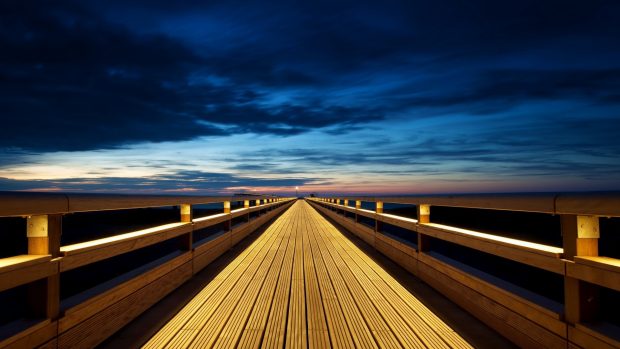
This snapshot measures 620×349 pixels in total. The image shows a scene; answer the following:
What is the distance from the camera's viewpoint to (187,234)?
4.84 meters

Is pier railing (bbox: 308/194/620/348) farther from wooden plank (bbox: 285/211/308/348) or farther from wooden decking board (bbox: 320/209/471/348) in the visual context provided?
wooden plank (bbox: 285/211/308/348)

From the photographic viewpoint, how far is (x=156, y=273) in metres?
3.74

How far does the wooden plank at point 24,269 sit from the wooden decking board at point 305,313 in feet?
3.39

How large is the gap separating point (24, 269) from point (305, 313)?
2.30 metres

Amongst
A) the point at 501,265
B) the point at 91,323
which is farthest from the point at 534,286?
the point at 91,323

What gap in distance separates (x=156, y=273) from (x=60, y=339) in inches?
58.3

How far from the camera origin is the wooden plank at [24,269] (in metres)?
1.83

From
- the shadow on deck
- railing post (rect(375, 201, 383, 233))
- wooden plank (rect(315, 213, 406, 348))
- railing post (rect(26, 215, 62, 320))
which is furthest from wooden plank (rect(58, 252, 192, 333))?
railing post (rect(375, 201, 383, 233))

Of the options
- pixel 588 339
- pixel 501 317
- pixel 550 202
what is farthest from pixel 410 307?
pixel 550 202

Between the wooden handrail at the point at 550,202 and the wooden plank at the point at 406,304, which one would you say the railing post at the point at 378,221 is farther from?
the wooden handrail at the point at 550,202

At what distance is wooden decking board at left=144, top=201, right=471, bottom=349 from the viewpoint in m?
2.86

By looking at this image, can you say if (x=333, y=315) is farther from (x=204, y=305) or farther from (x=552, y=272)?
(x=552, y=272)

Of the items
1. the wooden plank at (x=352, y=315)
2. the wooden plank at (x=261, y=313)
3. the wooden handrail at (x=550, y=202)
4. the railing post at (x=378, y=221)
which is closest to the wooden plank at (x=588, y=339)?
the wooden handrail at (x=550, y=202)

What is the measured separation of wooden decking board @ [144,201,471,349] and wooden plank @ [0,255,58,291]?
1033mm
